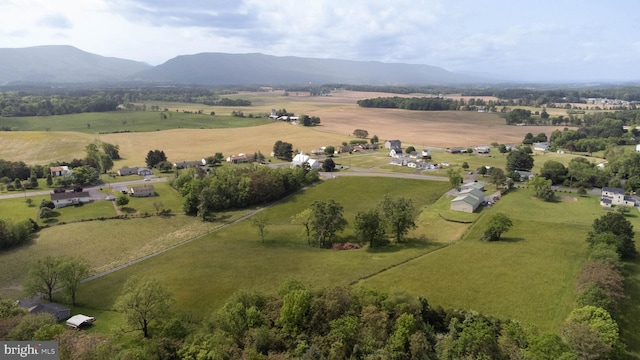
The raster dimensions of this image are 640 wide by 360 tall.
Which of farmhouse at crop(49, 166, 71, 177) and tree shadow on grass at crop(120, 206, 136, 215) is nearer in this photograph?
tree shadow on grass at crop(120, 206, 136, 215)

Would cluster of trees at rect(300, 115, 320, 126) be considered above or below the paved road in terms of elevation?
above

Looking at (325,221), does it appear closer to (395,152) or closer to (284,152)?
(284,152)

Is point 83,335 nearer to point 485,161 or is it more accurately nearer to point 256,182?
point 256,182

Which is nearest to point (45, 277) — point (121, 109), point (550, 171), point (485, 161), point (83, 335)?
point (83, 335)

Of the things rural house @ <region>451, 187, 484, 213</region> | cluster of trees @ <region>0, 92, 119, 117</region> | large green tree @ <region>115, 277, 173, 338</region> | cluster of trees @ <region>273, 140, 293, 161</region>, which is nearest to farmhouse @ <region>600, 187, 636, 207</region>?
rural house @ <region>451, 187, 484, 213</region>

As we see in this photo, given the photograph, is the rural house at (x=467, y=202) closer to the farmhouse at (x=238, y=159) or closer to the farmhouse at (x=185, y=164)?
the farmhouse at (x=238, y=159)

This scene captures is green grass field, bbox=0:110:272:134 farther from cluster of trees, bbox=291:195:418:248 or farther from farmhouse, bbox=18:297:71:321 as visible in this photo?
farmhouse, bbox=18:297:71:321
